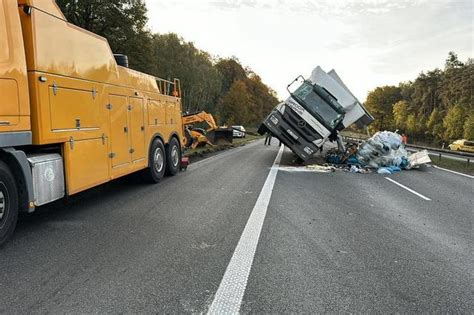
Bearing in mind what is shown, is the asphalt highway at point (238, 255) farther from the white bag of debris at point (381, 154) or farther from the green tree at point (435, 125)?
the green tree at point (435, 125)

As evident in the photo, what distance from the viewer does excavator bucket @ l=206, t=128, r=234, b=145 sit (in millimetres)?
25498

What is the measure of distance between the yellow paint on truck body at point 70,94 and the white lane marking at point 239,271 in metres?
2.74

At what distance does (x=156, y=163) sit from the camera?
31.2 ft

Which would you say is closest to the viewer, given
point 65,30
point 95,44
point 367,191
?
point 65,30

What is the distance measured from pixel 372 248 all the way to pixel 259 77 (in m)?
104

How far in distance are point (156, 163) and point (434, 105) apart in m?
90.8

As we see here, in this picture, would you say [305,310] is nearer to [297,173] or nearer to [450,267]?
[450,267]

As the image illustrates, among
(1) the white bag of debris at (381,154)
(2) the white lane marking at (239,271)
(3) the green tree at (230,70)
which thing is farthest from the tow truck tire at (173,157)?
(3) the green tree at (230,70)

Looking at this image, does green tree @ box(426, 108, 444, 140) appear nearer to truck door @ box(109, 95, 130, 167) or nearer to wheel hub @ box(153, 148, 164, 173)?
wheel hub @ box(153, 148, 164, 173)

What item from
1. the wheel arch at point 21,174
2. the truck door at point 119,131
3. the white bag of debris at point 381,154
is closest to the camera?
the wheel arch at point 21,174

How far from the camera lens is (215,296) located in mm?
3482

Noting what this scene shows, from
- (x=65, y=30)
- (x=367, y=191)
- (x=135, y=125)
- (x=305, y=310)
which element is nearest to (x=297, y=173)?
(x=367, y=191)

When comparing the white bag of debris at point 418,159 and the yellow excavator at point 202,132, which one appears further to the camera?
the yellow excavator at point 202,132

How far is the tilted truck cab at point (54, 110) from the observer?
4617mm
